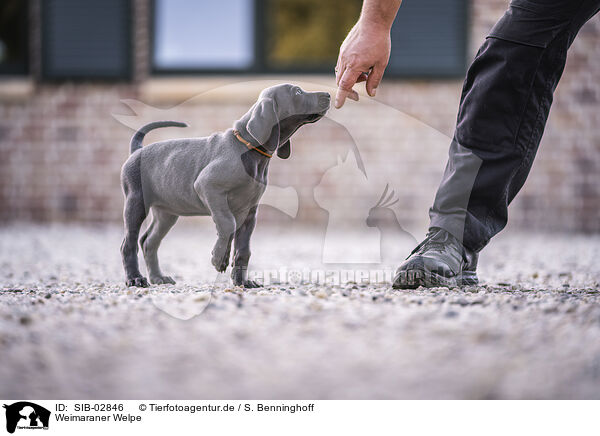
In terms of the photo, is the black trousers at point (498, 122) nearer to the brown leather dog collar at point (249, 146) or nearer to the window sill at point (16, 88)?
the brown leather dog collar at point (249, 146)

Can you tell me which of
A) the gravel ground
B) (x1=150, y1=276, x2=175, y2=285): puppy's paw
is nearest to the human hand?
the gravel ground

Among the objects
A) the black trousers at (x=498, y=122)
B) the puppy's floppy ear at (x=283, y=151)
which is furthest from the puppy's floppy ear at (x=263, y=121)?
the black trousers at (x=498, y=122)

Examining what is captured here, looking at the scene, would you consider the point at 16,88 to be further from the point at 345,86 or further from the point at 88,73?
the point at 345,86

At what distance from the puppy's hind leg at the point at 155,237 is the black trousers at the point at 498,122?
3.19ft

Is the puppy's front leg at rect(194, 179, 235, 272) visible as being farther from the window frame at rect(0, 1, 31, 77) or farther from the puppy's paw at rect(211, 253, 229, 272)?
the window frame at rect(0, 1, 31, 77)

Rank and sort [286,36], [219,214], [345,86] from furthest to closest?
[286,36] → [345,86] → [219,214]

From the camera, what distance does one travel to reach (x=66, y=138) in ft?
18.7

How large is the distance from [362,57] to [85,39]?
4.43m

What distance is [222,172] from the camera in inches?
72.6

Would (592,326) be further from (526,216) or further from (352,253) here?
(526,216)

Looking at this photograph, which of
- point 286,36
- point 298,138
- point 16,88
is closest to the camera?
point 298,138

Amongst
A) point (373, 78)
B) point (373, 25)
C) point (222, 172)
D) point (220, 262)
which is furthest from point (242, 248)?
point (373, 25)

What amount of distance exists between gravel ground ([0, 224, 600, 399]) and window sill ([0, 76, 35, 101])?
3819 millimetres
